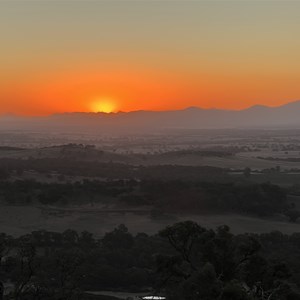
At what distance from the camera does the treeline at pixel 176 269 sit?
10.5 meters

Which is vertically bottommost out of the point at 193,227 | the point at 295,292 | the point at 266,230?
the point at 266,230

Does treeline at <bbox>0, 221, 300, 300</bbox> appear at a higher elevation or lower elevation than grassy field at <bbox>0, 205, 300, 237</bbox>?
higher

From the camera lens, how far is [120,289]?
70.3 feet

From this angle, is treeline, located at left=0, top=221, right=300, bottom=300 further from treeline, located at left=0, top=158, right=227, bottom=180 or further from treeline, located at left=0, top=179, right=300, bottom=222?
treeline, located at left=0, top=158, right=227, bottom=180

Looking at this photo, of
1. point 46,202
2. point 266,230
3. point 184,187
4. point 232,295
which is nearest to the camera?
point 232,295

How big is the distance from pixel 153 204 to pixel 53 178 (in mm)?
14690

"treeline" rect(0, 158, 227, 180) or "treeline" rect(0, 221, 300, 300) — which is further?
"treeline" rect(0, 158, 227, 180)

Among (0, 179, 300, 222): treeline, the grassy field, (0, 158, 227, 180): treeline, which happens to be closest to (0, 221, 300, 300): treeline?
the grassy field

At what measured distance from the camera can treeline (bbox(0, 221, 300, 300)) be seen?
34.4ft

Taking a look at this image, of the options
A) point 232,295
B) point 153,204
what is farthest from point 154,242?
point 232,295

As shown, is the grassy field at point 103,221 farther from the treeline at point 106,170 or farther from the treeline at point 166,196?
the treeline at point 106,170

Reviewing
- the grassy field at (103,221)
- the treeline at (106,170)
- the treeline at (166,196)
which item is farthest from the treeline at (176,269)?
the treeline at (106,170)

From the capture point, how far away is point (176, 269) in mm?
12836

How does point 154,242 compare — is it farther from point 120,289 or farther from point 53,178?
point 53,178
